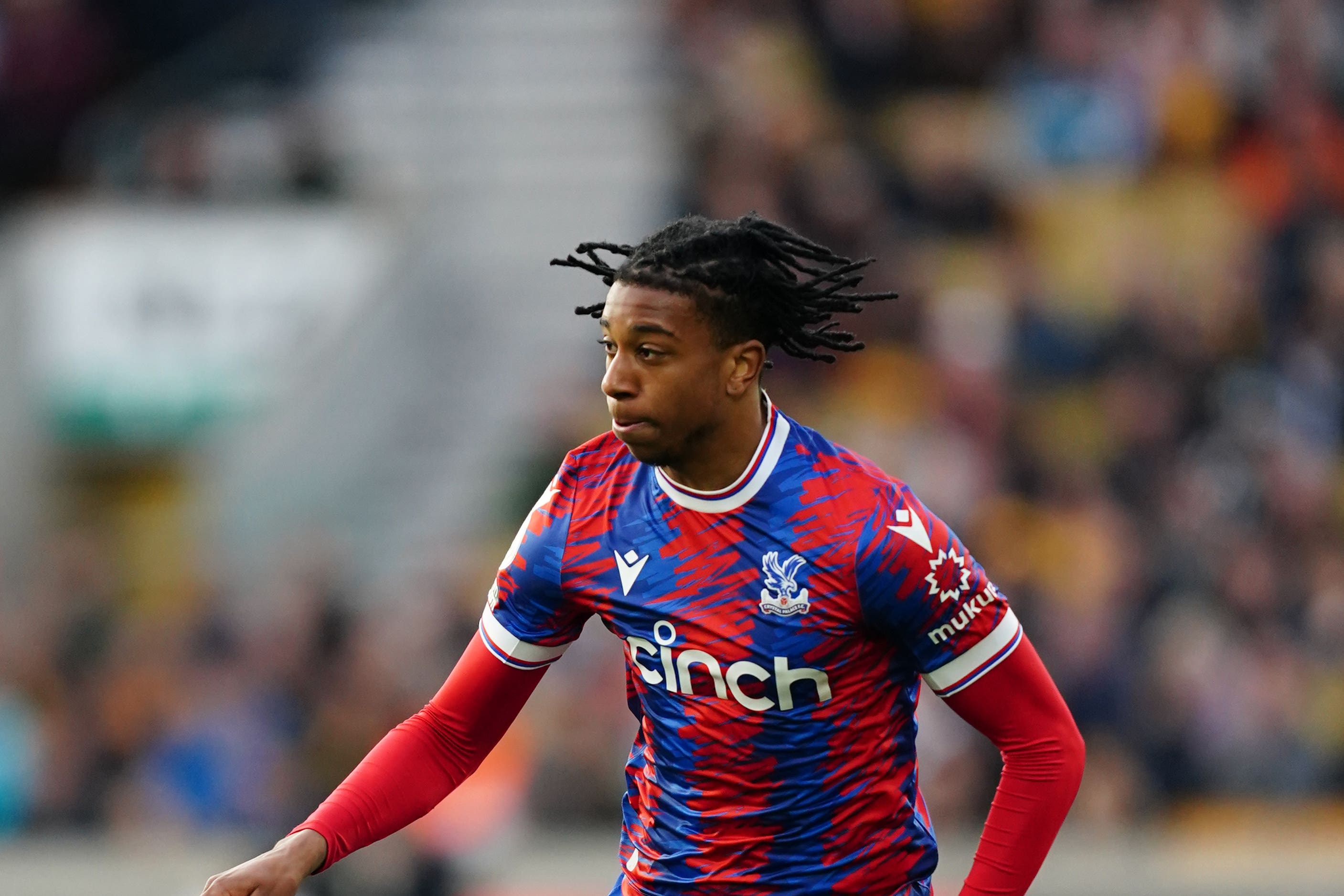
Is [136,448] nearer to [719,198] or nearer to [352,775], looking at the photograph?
[719,198]

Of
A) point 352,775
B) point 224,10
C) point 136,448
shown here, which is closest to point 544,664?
point 352,775

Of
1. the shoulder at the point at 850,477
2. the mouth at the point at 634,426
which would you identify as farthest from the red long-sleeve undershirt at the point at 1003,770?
the mouth at the point at 634,426

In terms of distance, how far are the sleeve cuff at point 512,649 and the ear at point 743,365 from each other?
2.15ft

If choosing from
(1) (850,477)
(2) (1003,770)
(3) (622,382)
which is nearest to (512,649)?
(3) (622,382)

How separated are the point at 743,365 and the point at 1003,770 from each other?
952 mm

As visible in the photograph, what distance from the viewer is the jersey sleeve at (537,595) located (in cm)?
Answer: 398

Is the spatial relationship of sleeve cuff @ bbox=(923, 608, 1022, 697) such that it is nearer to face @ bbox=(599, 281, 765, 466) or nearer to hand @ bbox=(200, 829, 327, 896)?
face @ bbox=(599, 281, 765, 466)

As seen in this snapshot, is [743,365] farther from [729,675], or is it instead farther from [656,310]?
[729,675]

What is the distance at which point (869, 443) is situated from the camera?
1020cm

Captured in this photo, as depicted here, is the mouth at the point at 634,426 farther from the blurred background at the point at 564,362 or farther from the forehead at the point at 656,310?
the blurred background at the point at 564,362

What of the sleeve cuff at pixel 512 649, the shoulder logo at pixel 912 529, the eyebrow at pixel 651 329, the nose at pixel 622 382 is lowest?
the sleeve cuff at pixel 512 649

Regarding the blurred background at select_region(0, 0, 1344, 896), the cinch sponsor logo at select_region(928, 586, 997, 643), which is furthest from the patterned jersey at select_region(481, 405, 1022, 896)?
the blurred background at select_region(0, 0, 1344, 896)

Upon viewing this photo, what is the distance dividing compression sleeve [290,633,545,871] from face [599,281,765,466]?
2.03 ft

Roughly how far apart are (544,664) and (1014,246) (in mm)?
7769
